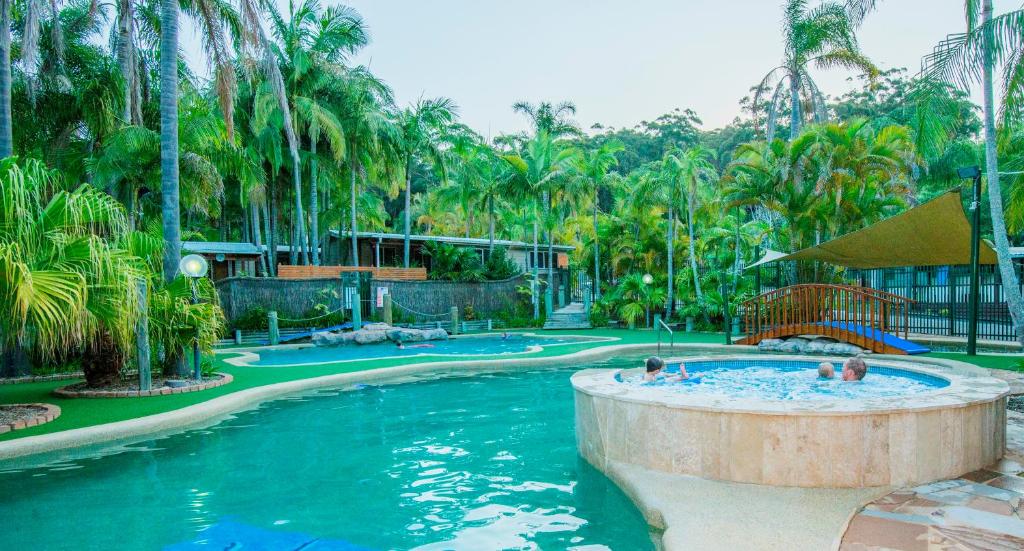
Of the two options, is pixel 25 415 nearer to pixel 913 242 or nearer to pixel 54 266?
pixel 54 266

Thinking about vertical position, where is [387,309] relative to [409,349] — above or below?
above

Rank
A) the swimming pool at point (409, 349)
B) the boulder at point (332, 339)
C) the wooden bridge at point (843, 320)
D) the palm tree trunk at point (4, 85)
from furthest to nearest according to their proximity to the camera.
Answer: the boulder at point (332, 339), the swimming pool at point (409, 349), the wooden bridge at point (843, 320), the palm tree trunk at point (4, 85)

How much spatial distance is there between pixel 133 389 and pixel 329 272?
13639mm

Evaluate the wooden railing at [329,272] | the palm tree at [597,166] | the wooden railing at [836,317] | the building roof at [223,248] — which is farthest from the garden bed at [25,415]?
the palm tree at [597,166]

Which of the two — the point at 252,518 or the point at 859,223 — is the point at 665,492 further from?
the point at 859,223

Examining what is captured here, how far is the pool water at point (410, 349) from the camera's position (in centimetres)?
1466

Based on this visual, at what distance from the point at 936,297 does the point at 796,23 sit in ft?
30.3

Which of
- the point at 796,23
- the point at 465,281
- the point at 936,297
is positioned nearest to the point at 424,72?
the point at 465,281

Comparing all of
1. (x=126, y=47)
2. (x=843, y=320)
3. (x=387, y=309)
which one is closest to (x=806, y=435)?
(x=843, y=320)

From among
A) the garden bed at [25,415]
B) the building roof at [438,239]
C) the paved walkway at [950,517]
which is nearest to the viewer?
the paved walkway at [950,517]

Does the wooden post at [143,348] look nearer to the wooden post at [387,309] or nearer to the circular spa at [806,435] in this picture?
the circular spa at [806,435]

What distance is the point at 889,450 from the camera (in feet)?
15.5

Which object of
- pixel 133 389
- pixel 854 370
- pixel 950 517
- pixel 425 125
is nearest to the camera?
pixel 950 517

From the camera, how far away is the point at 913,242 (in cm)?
1284
